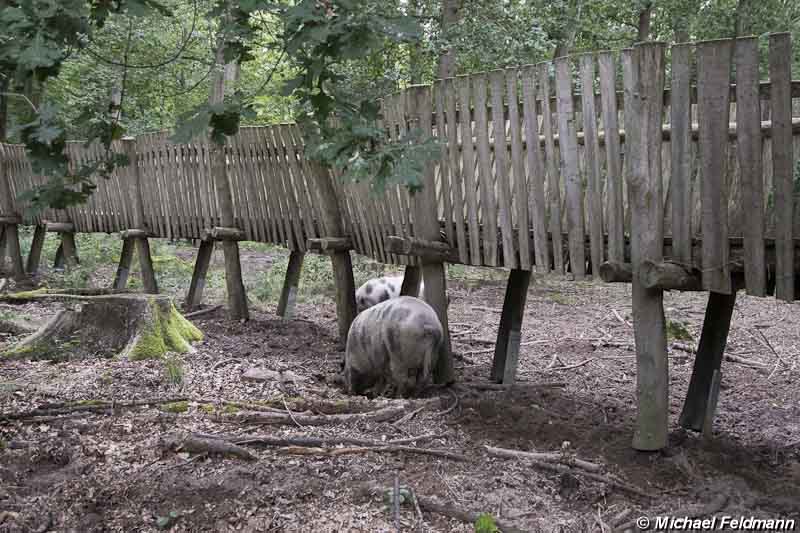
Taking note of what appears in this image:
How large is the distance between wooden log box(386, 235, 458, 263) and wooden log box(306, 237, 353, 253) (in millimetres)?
1495

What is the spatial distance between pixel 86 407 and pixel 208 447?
1.26 metres

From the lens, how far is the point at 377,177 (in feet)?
10.3

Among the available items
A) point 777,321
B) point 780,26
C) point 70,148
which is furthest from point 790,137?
point 70,148

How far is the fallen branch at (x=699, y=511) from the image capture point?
3.73 m

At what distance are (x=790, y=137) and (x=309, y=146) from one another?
2.47 meters

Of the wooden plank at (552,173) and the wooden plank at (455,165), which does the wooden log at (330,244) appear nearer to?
the wooden plank at (455,165)

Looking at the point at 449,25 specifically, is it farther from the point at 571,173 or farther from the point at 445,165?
the point at 571,173

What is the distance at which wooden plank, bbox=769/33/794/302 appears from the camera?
12.8ft

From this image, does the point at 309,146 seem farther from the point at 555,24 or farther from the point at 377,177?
the point at 555,24

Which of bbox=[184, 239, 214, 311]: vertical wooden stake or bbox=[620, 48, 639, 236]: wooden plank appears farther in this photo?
bbox=[184, 239, 214, 311]: vertical wooden stake

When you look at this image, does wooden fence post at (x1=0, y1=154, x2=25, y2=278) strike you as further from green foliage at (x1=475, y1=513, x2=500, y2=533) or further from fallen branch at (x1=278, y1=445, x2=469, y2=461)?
green foliage at (x1=475, y1=513, x2=500, y2=533)

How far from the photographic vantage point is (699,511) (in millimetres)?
3877

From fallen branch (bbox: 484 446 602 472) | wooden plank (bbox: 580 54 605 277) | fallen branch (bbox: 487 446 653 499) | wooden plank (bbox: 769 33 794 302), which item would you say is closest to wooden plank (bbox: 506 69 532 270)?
wooden plank (bbox: 580 54 605 277)

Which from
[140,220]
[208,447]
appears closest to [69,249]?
[140,220]
